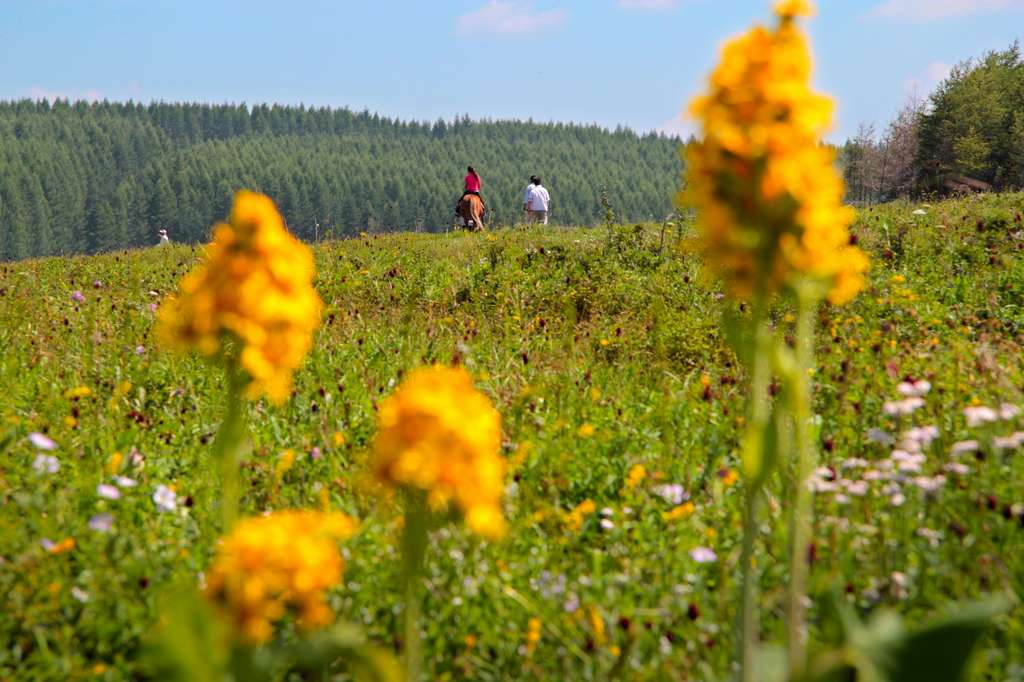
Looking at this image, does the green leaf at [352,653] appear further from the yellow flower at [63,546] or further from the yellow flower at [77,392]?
the yellow flower at [77,392]

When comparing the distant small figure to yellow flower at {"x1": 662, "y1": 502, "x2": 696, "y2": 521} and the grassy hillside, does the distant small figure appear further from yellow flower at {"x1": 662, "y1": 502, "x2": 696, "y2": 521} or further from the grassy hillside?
yellow flower at {"x1": 662, "y1": 502, "x2": 696, "y2": 521}

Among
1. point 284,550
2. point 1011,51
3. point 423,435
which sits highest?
point 1011,51

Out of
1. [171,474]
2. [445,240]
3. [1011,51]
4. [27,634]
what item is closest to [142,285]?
[445,240]

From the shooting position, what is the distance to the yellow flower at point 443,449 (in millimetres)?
1821

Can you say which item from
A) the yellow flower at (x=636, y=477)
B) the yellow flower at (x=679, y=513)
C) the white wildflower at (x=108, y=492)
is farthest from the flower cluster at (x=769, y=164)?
the white wildflower at (x=108, y=492)

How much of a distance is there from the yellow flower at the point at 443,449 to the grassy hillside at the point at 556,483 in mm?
1092

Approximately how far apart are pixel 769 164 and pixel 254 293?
1.28m

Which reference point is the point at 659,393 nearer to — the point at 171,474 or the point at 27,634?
the point at 171,474

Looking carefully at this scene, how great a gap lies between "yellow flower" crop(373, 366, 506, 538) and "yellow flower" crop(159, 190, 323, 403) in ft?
1.71

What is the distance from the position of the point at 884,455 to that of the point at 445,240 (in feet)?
37.8

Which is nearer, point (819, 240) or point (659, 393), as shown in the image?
point (819, 240)

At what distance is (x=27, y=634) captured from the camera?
2.86 metres

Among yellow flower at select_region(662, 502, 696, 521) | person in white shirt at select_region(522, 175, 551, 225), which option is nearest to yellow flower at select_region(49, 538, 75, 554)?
yellow flower at select_region(662, 502, 696, 521)

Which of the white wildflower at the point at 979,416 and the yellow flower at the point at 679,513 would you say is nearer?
the white wildflower at the point at 979,416
